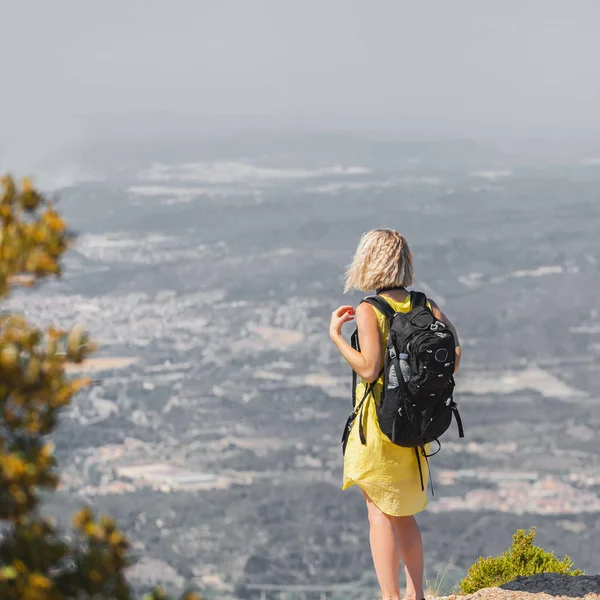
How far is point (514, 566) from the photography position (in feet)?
24.2

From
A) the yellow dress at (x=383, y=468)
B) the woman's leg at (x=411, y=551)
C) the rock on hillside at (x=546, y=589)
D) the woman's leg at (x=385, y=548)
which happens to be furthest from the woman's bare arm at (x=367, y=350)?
the rock on hillside at (x=546, y=589)

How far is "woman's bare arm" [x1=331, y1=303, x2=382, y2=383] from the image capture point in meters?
4.78

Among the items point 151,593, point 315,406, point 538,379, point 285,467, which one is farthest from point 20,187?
point 538,379

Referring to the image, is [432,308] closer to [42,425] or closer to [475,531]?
[42,425]

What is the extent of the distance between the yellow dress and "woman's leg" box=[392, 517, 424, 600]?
14cm

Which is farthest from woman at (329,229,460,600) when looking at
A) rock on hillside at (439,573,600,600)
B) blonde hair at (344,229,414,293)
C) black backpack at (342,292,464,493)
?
rock on hillside at (439,573,600,600)

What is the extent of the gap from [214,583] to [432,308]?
9046 cm

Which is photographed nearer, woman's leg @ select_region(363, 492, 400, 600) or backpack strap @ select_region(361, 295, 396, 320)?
backpack strap @ select_region(361, 295, 396, 320)

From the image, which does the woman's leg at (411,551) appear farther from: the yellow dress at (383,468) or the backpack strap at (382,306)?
the backpack strap at (382,306)

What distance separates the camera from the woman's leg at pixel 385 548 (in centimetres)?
513

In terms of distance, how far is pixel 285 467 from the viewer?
142000 millimetres

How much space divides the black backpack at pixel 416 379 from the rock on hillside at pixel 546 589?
175cm

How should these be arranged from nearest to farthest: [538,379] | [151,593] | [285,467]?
1. [151,593]
2. [285,467]
3. [538,379]

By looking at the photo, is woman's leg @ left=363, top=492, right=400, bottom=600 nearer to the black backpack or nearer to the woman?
the woman
